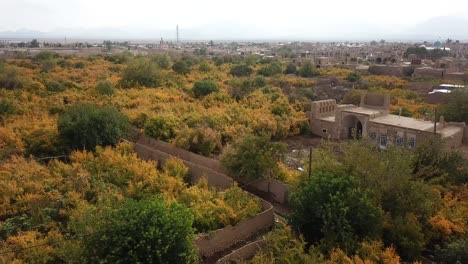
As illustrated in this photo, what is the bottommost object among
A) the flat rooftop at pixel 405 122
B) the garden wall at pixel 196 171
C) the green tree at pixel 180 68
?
the garden wall at pixel 196 171

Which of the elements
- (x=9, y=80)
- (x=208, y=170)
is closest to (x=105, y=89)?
(x=9, y=80)

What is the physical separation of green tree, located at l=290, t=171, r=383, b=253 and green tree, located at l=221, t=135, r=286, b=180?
4.17 meters

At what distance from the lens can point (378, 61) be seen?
74.8m

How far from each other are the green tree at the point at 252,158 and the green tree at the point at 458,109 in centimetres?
1601

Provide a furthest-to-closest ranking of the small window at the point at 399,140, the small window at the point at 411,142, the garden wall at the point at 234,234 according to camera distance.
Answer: the small window at the point at 399,140
the small window at the point at 411,142
the garden wall at the point at 234,234

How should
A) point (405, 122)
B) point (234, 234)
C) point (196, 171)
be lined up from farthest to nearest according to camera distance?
1. point (405, 122)
2. point (196, 171)
3. point (234, 234)

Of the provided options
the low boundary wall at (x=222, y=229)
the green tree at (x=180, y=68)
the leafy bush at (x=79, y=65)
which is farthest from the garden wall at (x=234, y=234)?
the leafy bush at (x=79, y=65)

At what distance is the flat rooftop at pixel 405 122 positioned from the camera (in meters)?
22.8

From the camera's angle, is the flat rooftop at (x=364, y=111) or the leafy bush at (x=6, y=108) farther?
the leafy bush at (x=6, y=108)

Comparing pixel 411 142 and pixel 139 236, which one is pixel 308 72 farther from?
pixel 139 236

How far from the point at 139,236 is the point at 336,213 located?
621cm

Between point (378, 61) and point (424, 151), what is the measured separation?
61879mm

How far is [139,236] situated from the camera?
10.4 metres

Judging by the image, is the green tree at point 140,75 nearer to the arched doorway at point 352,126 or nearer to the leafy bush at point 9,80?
the leafy bush at point 9,80
